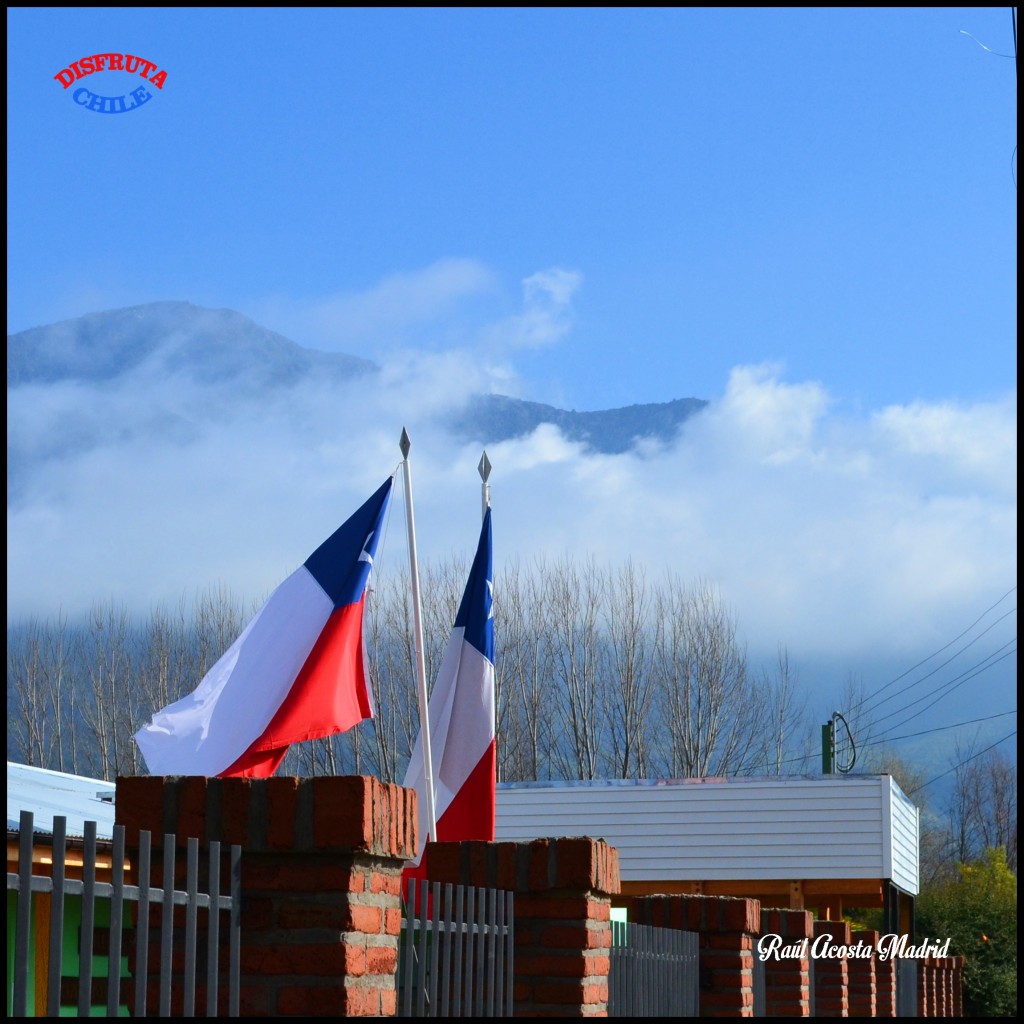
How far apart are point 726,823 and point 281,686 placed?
565 inches

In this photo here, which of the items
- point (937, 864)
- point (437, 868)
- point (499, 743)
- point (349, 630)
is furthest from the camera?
point (937, 864)

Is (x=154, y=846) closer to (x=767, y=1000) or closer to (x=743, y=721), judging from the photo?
(x=767, y=1000)

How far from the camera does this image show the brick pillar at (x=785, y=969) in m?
10.8

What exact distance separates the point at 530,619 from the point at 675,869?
30.7m

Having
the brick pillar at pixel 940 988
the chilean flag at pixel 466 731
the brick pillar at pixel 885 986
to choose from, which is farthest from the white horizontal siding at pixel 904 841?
the chilean flag at pixel 466 731

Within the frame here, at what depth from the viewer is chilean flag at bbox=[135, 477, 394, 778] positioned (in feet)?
36.1

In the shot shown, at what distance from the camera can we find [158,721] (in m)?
10.9

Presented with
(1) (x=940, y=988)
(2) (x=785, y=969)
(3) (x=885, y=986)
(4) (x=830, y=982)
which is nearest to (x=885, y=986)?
(3) (x=885, y=986)

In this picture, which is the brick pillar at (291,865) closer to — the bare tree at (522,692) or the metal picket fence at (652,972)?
the metal picket fence at (652,972)

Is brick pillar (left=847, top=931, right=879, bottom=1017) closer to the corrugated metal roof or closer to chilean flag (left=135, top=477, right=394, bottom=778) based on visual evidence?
chilean flag (left=135, top=477, right=394, bottom=778)

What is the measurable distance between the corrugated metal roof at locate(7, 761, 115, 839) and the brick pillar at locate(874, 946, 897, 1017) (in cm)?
774

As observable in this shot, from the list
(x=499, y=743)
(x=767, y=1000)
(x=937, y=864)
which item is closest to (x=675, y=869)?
(x=767, y=1000)

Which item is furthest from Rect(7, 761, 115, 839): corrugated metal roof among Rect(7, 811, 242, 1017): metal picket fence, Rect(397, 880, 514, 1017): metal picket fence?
Rect(7, 811, 242, 1017): metal picket fence

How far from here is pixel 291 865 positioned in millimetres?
3947
